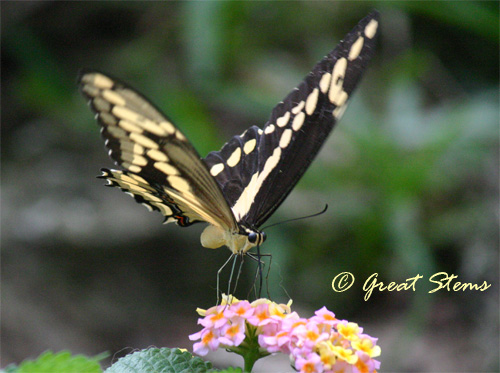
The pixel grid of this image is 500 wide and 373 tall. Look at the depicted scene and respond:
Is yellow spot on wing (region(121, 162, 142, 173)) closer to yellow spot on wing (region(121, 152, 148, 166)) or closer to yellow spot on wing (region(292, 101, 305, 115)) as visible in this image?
yellow spot on wing (region(121, 152, 148, 166))

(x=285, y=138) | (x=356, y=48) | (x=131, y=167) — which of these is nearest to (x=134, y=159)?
(x=131, y=167)

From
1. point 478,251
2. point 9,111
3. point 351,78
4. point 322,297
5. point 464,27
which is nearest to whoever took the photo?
point 351,78

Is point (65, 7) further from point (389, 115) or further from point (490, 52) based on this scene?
point (490, 52)

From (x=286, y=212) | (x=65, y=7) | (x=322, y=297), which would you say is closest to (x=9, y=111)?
(x=65, y=7)

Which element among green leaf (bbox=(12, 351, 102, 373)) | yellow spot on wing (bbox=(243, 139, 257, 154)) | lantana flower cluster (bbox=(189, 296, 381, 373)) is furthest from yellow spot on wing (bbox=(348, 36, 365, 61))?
green leaf (bbox=(12, 351, 102, 373))

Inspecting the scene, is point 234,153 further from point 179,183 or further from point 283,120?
point 179,183

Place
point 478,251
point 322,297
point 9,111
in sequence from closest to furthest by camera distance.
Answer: point 478,251 < point 322,297 < point 9,111

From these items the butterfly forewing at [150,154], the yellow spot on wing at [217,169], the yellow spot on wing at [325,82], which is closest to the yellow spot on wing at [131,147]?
the butterfly forewing at [150,154]
